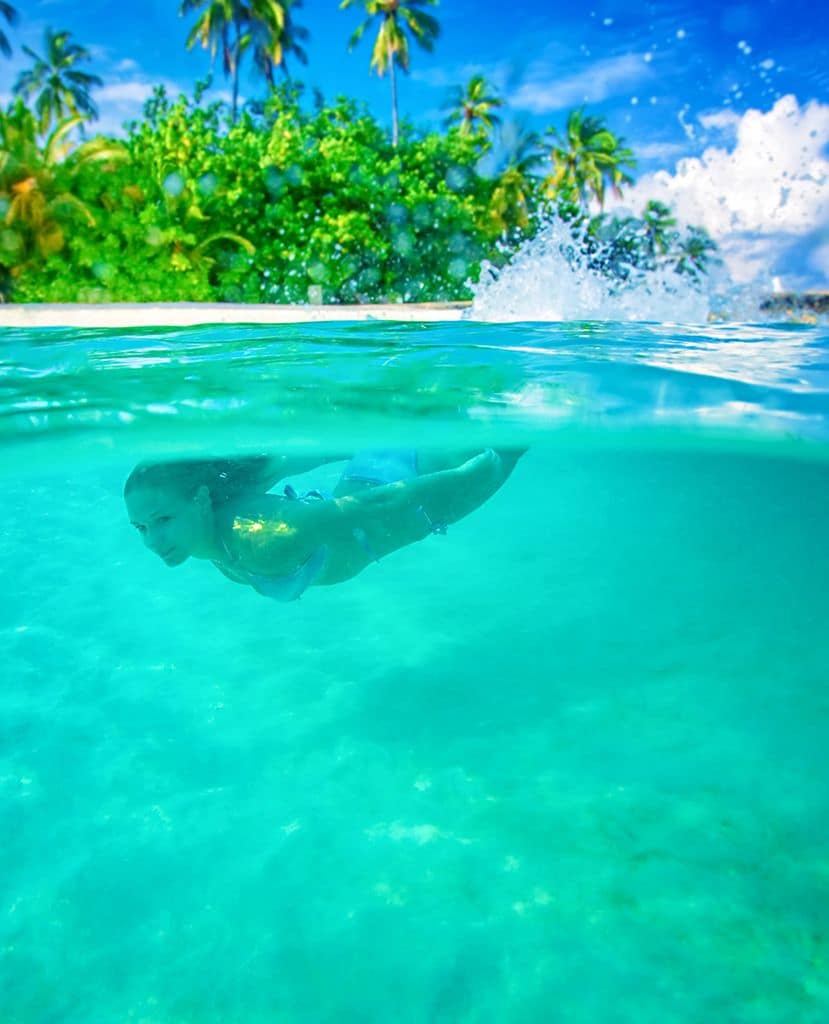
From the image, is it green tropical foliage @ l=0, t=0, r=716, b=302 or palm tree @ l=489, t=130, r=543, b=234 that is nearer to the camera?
green tropical foliage @ l=0, t=0, r=716, b=302

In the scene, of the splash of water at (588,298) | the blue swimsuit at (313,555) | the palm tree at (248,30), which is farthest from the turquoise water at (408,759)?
the palm tree at (248,30)

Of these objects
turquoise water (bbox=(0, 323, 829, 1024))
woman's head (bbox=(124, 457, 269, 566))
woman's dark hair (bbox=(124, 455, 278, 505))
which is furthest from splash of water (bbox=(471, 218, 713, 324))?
woman's head (bbox=(124, 457, 269, 566))

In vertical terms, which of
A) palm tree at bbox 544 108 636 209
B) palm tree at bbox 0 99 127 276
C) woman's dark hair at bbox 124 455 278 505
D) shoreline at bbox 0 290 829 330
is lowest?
woman's dark hair at bbox 124 455 278 505

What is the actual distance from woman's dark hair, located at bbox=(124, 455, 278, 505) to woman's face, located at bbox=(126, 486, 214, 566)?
57 mm

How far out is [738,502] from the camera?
20.0m

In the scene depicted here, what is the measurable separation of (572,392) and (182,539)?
3.59m

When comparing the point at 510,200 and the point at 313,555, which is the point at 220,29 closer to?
the point at 510,200

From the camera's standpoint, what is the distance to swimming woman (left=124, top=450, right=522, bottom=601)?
193 inches

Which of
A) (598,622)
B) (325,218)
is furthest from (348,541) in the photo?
(325,218)

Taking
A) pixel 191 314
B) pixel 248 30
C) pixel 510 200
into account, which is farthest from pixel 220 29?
pixel 191 314

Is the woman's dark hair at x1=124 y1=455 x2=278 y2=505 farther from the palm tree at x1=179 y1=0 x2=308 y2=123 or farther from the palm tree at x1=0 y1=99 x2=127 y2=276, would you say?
the palm tree at x1=179 y1=0 x2=308 y2=123

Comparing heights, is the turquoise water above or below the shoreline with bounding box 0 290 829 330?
below

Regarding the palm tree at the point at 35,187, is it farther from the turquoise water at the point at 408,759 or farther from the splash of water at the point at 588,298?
the turquoise water at the point at 408,759

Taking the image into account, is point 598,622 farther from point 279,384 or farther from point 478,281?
point 478,281
